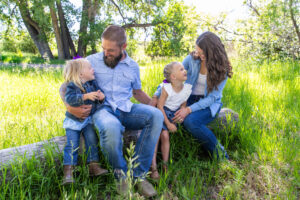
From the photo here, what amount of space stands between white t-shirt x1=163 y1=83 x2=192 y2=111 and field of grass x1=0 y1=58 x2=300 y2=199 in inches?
14.7

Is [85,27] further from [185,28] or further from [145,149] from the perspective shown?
[145,149]

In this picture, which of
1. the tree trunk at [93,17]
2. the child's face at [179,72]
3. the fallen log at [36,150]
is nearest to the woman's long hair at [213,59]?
the child's face at [179,72]

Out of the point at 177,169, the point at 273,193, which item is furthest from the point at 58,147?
the point at 273,193

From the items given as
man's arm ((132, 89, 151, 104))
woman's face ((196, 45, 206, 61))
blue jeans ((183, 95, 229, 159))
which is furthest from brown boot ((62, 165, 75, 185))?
woman's face ((196, 45, 206, 61))

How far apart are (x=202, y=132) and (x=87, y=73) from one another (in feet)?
4.79

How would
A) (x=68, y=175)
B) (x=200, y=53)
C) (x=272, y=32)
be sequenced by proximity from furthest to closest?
(x=272, y=32), (x=200, y=53), (x=68, y=175)

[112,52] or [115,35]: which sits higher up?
[115,35]

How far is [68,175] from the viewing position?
7.41ft

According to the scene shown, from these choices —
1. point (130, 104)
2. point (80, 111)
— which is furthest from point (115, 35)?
point (80, 111)

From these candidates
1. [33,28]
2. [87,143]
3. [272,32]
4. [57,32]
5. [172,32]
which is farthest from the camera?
[33,28]

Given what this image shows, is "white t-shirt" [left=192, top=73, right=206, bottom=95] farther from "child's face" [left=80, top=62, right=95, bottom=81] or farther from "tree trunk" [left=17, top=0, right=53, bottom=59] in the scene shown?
"tree trunk" [left=17, top=0, right=53, bottom=59]

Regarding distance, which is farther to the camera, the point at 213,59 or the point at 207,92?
the point at 207,92

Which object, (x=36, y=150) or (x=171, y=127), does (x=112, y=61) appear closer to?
(x=171, y=127)

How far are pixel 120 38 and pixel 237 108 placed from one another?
2184 millimetres
